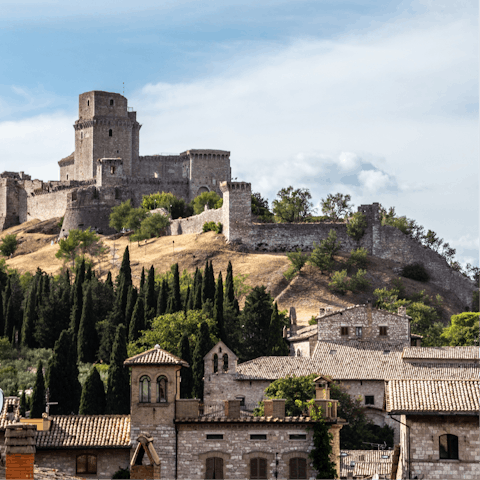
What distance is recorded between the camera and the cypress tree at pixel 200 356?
54.3m

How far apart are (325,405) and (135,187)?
307ft

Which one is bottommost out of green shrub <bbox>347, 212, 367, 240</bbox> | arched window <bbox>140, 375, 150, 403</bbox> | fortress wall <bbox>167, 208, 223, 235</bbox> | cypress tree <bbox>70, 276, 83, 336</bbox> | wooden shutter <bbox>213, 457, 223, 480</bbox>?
wooden shutter <bbox>213, 457, 223, 480</bbox>

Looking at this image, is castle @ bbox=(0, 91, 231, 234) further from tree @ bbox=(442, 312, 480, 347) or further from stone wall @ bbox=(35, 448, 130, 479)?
stone wall @ bbox=(35, 448, 130, 479)

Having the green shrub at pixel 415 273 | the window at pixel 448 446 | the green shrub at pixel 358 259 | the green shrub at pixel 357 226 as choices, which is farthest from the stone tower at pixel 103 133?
the window at pixel 448 446

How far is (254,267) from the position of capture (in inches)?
3632

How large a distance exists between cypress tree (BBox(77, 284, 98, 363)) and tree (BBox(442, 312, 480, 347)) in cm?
2621

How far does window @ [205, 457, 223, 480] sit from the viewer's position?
34.1 meters

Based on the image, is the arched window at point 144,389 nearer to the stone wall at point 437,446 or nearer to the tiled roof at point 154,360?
the tiled roof at point 154,360

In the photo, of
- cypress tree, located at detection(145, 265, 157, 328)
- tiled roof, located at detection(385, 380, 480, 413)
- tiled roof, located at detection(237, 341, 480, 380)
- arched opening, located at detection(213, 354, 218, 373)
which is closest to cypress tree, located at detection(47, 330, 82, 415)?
arched opening, located at detection(213, 354, 218, 373)

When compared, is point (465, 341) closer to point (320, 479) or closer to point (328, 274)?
point (328, 274)

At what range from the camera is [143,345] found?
64.2 m

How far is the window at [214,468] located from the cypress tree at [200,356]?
19432mm

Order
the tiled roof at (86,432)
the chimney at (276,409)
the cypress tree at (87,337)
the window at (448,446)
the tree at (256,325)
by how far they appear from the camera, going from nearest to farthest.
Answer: the window at (448,446) < the tiled roof at (86,432) < the chimney at (276,409) < the tree at (256,325) < the cypress tree at (87,337)

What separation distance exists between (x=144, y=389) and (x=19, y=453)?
47.3 ft
